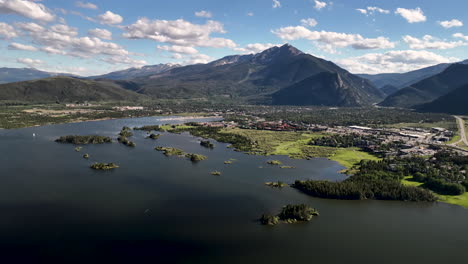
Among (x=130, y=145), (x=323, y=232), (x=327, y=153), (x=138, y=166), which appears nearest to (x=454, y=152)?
(x=327, y=153)

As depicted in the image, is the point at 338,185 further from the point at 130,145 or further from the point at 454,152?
the point at 130,145

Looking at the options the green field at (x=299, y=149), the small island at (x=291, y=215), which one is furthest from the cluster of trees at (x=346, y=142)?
the small island at (x=291, y=215)

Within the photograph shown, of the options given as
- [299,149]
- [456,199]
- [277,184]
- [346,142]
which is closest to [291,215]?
[277,184]

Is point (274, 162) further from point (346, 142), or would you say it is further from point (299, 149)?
point (346, 142)

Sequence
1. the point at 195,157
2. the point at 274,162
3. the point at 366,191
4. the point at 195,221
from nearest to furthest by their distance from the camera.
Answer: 1. the point at 195,221
2. the point at 366,191
3. the point at 274,162
4. the point at 195,157

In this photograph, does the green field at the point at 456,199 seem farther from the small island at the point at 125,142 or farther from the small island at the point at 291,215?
the small island at the point at 125,142

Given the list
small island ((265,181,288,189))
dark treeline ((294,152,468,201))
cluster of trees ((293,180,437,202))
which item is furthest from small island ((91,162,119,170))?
cluster of trees ((293,180,437,202))

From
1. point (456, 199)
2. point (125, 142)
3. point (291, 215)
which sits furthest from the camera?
point (125, 142)

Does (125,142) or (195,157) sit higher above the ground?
(125,142)
